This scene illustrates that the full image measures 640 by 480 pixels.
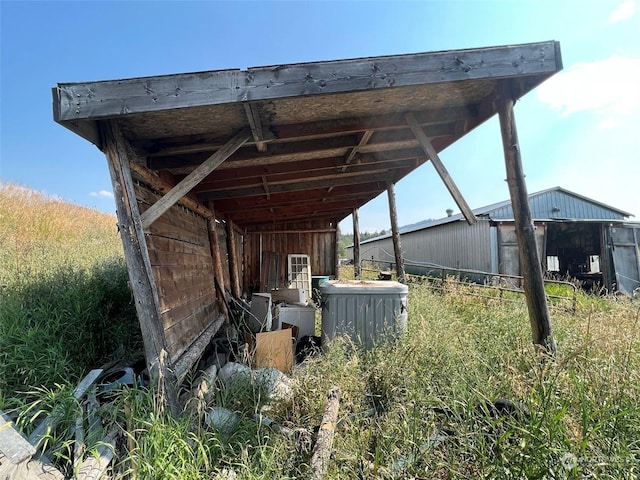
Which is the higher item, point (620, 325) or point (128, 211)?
point (128, 211)

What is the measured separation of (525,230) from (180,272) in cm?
361

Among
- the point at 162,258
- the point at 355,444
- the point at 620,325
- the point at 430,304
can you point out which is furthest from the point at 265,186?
the point at 620,325

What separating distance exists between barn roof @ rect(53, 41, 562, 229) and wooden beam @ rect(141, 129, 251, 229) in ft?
0.09

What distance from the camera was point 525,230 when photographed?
113 inches

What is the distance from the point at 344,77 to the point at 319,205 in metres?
5.57

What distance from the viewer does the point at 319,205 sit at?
7.94 meters

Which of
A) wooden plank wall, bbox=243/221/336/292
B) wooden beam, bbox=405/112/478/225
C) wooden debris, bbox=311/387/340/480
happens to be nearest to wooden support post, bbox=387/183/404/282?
wooden beam, bbox=405/112/478/225

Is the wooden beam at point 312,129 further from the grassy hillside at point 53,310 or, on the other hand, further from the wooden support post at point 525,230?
the grassy hillside at point 53,310

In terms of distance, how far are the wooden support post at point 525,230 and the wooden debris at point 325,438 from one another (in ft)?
6.33

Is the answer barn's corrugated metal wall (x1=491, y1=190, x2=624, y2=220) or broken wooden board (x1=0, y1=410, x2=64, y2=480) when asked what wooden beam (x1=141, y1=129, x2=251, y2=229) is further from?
barn's corrugated metal wall (x1=491, y1=190, x2=624, y2=220)

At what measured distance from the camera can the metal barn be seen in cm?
1166

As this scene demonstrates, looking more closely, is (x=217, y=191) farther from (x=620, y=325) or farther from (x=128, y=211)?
(x=620, y=325)

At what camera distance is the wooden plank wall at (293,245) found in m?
9.00

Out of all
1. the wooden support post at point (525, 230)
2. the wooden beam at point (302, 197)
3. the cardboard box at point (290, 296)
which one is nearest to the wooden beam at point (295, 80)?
the wooden support post at point (525, 230)
